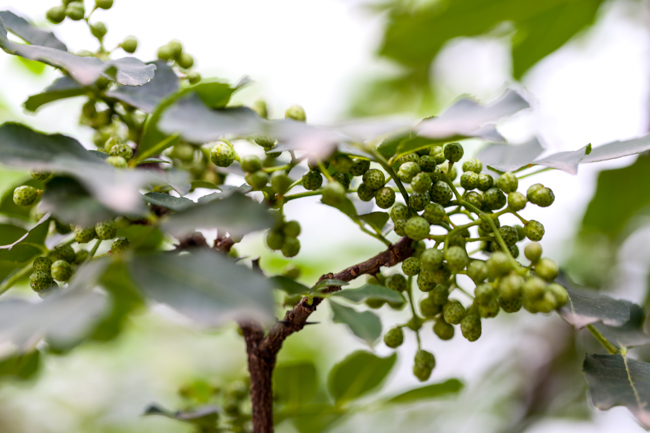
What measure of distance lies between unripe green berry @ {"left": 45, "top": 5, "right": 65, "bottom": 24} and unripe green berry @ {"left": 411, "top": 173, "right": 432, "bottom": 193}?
716 mm

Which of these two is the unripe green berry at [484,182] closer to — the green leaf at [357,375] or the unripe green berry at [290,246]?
the unripe green berry at [290,246]

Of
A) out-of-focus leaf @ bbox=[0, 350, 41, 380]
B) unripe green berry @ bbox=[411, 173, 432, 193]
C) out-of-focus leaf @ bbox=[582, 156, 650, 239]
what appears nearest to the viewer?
unripe green berry @ bbox=[411, 173, 432, 193]

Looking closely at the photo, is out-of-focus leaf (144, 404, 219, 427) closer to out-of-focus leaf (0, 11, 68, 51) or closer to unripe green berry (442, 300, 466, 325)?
unripe green berry (442, 300, 466, 325)

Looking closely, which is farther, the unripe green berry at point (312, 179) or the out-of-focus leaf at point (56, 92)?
the out-of-focus leaf at point (56, 92)

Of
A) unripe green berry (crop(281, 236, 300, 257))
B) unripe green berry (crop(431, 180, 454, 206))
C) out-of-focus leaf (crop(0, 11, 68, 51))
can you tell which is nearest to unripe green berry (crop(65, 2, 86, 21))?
out-of-focus leaf (crop(0, 11, 68, 51))

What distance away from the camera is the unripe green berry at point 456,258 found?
70cm

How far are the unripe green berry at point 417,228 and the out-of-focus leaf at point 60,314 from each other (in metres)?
0.40

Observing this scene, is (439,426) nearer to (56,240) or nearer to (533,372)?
(533,372)

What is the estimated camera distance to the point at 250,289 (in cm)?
49

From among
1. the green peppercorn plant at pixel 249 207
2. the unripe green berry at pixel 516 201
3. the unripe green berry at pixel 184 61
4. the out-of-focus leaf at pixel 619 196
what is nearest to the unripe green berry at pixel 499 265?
the green peppercorn plant at pixel 249 207

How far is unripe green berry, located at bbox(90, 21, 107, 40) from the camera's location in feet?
3.19

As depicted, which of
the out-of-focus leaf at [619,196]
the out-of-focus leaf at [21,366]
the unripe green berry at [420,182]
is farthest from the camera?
the out-of-focus leaf at [619,196]

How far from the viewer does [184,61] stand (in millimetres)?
1056

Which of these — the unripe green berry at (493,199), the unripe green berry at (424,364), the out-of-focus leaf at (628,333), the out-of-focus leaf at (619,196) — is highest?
the unripe green berry at (493,199)
